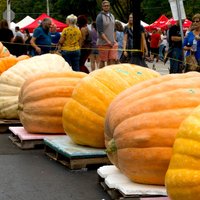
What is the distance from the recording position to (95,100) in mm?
6844

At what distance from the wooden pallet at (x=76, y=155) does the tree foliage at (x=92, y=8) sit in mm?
39642

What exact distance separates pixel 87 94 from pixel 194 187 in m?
2.81

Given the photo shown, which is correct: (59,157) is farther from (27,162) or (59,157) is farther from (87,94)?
(87,94)

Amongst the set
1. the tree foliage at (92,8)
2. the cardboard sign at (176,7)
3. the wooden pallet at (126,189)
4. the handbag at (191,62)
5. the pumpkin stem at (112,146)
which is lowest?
the tree foliage at (92,8)

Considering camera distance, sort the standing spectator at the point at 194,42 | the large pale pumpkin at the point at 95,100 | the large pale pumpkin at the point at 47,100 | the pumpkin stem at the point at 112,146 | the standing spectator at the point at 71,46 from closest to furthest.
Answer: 1. the pumpkin stem at the point at 112,146
2. the large pale pumpkin at the point at 95,100
3. the large pale pumpkin at the point at 47,100
4. the standing spectator at the point at 194,42
5. the standing spectator at the point at 71,46

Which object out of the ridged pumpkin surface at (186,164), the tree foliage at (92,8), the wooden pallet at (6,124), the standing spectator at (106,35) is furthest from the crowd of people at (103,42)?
the tree foliage at (92,8)

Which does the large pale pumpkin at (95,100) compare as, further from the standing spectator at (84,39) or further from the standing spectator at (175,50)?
the standing spectator at (84,39)

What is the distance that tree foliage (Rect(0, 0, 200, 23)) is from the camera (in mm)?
59944

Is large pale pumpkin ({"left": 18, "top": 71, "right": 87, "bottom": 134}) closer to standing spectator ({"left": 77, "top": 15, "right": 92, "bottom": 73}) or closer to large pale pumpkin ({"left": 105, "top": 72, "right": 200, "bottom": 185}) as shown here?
large pale pumpkin ({"left": 105, "top": 72, "right": 200, "bottom": 185})

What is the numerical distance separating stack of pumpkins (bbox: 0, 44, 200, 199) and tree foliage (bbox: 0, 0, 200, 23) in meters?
38.7

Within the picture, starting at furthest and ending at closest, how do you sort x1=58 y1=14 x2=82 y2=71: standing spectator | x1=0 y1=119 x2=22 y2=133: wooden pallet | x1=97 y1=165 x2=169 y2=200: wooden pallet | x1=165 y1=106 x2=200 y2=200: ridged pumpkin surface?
x1=58 y1=14 x2=82 y2=71: standing spectator < x1=0 y1=119 x2=22 y2=133: wooden pallet < x1=97 y1=165 x2=169 y2=200: wooden pallet < x1=165 y1=106 x2=200 y2=200: ridged pumpkin surface

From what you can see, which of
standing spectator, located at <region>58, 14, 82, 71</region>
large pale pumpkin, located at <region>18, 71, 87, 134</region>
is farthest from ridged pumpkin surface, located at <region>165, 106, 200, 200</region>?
standing spectator, located at <region>58, 14, 82, 71</region>

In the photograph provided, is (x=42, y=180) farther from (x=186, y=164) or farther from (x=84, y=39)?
(x=84, y=39)

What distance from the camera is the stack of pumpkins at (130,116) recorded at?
4535 millimetres
